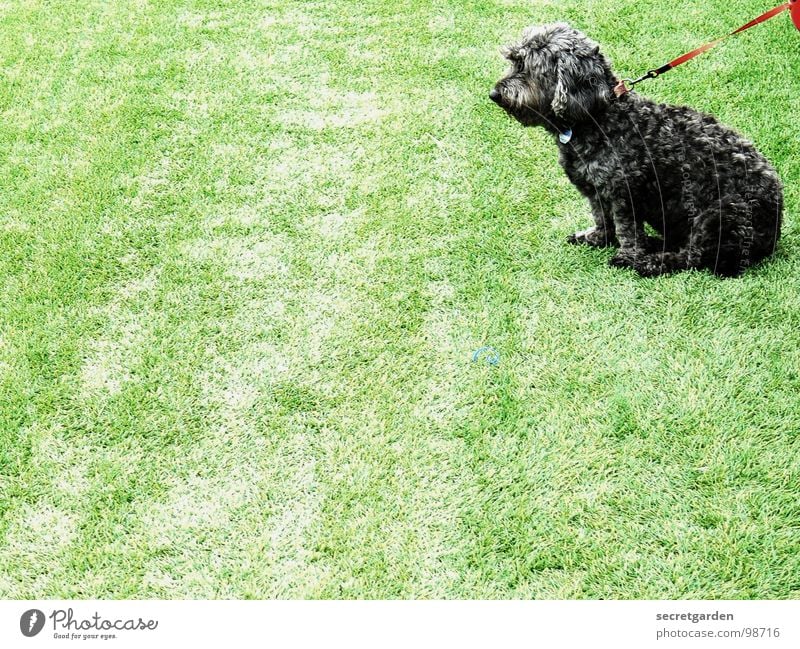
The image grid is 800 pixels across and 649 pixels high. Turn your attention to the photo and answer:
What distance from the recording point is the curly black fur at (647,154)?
12.2ft

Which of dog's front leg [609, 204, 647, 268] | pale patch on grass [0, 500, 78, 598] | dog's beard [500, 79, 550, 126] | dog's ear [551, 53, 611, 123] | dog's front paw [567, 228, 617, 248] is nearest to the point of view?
pale patch on grass [0, 500, 78, 598]

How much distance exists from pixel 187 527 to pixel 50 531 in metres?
0.64

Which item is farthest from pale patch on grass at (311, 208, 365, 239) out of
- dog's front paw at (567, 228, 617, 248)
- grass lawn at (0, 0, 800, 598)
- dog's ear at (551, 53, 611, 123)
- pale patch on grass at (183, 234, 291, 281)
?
dog's ear at (551, 53, 611, 123)

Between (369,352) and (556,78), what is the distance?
6.15 ft

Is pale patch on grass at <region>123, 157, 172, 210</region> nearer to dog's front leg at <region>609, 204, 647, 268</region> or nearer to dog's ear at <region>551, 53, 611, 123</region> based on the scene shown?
dog's ear at <region>551, 53, 611, 123</region>

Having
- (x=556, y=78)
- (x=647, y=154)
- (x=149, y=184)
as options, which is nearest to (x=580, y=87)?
(x=556, y=78)

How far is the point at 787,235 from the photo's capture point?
165 inches

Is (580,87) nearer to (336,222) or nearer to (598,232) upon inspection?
(598,232)

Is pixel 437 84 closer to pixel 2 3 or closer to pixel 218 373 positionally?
pixel 218 373

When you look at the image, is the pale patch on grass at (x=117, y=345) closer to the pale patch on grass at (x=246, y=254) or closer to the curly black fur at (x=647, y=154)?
the pale patch on grass at (x=246, y=254)

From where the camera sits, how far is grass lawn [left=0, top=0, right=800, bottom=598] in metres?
2.94

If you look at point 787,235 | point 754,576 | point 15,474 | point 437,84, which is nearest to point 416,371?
point 754,576

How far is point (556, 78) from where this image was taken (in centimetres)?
368

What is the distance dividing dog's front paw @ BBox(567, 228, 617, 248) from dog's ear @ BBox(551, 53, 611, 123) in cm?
86
